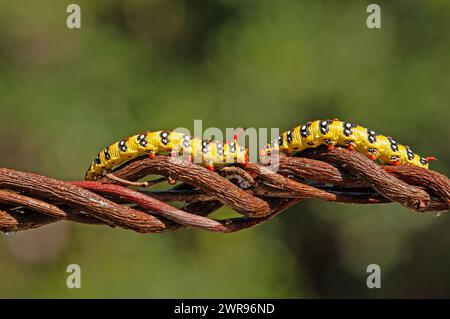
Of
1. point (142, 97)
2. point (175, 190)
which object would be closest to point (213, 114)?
point (142, 97)

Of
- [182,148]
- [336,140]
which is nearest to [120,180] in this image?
[182,148]

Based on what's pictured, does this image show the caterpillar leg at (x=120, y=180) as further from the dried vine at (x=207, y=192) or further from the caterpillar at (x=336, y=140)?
the caterpillar at (x=336, y=140)

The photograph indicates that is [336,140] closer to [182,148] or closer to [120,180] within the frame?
[182,148]

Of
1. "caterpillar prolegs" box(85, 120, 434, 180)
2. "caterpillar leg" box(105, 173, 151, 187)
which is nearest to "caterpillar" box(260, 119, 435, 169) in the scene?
"caterpillar prolegs" box(85, 120, 434, 180)

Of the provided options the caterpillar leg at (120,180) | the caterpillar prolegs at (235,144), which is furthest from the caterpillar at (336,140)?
the caterpillar leg at (120,180)

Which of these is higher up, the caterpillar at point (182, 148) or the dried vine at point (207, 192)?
the caterpillar at point (182, 148)

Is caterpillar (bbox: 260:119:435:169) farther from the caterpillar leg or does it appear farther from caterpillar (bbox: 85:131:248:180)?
the caterpillar leg
